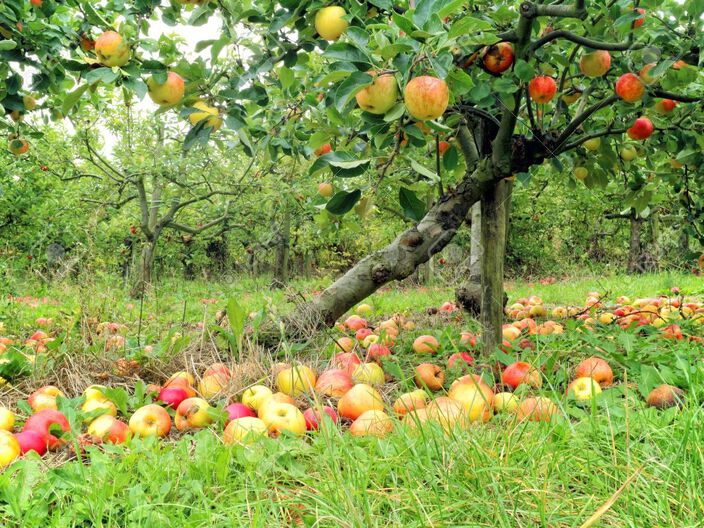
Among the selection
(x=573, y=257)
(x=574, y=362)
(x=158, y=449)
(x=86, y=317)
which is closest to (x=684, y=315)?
(x=574, y=362)

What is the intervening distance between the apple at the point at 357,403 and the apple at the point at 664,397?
3.20 feet

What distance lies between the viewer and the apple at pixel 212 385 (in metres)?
2.27

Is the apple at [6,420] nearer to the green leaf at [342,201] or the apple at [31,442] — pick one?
the apple at [31,442]

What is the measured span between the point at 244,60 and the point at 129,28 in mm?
609

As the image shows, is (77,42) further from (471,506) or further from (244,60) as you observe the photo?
(471,506)

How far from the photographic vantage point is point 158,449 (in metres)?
1.65

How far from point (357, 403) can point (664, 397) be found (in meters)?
1.09

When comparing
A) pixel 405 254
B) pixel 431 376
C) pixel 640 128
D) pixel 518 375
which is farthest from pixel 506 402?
pixel 640 128

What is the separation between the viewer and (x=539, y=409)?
5.74 feet

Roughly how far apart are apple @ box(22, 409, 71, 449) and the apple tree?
108 cm

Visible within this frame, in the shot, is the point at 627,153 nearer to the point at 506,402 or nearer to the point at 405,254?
the point at 405,254

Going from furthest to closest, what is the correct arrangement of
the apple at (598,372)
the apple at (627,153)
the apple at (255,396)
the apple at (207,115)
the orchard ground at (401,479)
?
the apple at (627,153), the apple at (598,372), the apple at (255,396), the apple at (207,115), the orchard ground at (401,479)

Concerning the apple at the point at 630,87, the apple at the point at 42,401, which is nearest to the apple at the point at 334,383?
the apple at the point at 42,401

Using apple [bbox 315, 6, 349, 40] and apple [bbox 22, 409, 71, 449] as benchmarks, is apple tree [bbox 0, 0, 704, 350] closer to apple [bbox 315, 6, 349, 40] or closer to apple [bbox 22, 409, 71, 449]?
apple [bbox 315, 6, 349, 40]
